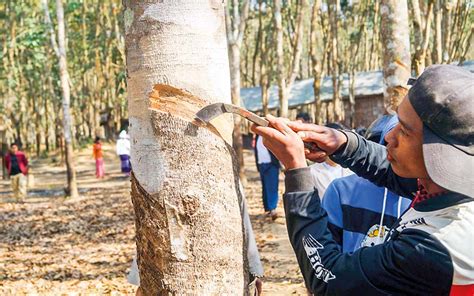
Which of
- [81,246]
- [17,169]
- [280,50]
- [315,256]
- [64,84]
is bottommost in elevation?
[17,169]

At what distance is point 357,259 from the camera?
1673 mm

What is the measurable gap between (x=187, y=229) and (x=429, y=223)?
2.21 feet

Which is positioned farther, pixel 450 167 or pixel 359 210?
pixel 359 210

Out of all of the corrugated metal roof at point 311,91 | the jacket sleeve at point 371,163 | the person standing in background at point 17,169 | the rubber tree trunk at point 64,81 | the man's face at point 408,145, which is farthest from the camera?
the corrugated metal roof at point 311,91

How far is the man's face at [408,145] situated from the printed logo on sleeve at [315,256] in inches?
12.5

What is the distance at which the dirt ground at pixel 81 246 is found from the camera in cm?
673

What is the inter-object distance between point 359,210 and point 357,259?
0.74m

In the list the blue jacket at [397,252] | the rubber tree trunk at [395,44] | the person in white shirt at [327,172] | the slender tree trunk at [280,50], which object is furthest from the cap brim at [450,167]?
the slender tree trunk at [280,50]

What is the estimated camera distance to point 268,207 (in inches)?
407

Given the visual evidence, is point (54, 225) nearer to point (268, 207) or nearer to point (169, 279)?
point (268, 207)

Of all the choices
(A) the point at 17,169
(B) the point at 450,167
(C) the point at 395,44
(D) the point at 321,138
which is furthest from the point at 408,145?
(A) the point at 17,169

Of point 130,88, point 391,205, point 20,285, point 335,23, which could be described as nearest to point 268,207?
point 20,285

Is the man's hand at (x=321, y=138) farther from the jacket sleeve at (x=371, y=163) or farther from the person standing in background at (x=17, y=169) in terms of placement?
the person standing in background at (x=17, y=169)

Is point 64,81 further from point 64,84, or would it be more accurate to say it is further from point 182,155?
point 182,155
